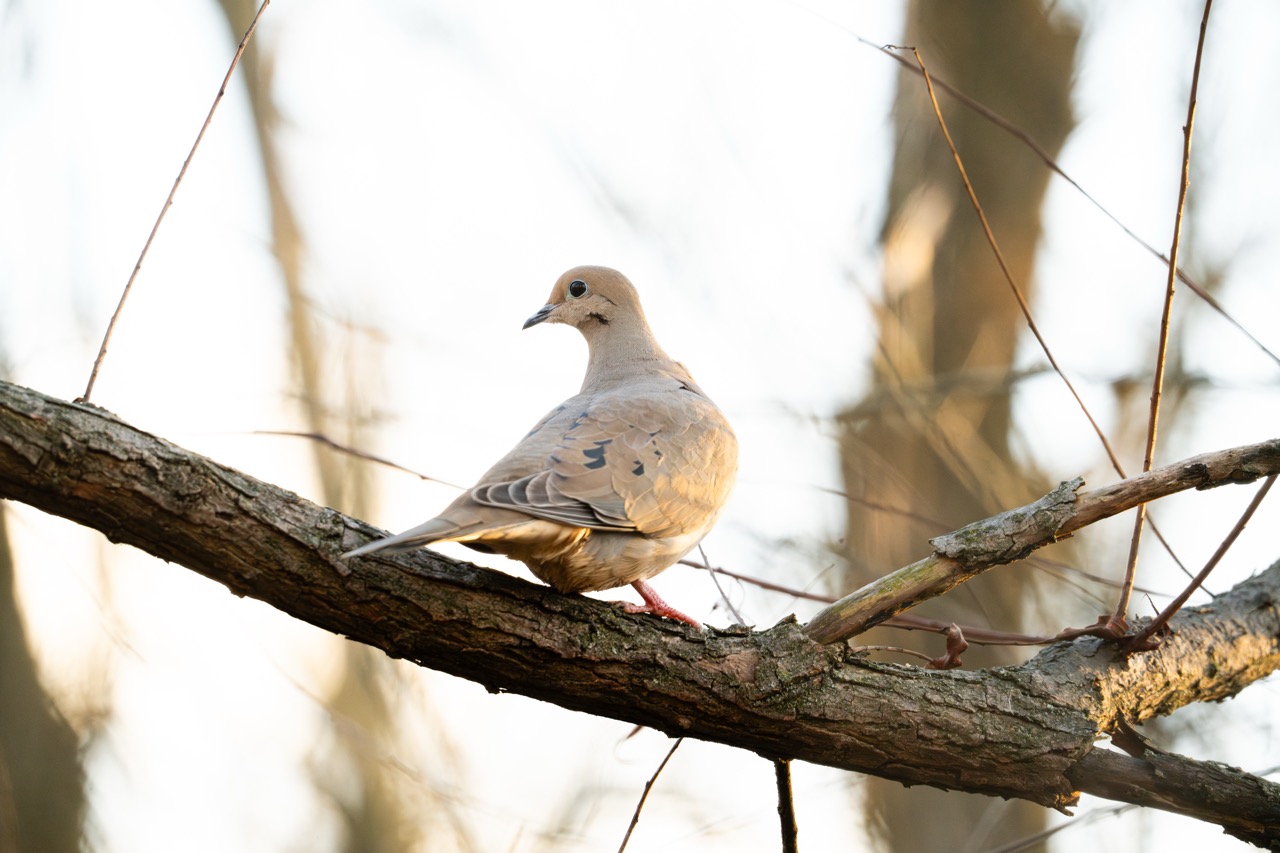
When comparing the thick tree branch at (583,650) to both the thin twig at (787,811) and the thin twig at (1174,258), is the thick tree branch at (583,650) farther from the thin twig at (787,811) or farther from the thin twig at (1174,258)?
the thin twig at (1174,258)

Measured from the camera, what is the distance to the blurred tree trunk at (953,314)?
5723 millimetres

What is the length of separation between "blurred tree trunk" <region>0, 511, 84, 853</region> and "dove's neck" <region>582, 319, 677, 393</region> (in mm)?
2900

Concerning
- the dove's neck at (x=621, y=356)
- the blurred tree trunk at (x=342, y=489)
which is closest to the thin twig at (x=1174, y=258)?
the dove's neck at (x=621, y=356)

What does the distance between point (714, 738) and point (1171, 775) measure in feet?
3.91

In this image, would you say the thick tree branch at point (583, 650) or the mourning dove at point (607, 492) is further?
the mourning dove at point (607, 492)

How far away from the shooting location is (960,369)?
6332 millimetres

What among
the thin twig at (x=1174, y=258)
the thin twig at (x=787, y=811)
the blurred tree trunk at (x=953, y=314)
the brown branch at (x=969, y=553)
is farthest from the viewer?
the blurred tree trunk at (x=953, y=314)

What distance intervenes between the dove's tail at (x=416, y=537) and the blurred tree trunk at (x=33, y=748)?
3585 millimetres

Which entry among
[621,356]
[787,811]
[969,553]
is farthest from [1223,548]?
[621,356]

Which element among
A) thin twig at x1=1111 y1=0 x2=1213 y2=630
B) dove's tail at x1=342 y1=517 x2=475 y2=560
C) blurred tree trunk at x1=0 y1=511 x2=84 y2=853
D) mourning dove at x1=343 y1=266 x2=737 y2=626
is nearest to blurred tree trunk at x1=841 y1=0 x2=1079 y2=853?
mourning dove at x1=343 y1=266 x2=737 y2=626

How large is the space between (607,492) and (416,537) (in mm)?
775

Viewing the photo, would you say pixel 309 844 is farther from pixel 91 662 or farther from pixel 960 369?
pixel 960 369

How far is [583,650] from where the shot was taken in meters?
2.44

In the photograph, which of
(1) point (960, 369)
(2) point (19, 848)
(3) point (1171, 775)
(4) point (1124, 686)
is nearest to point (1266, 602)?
(4) point (1124, 686)
